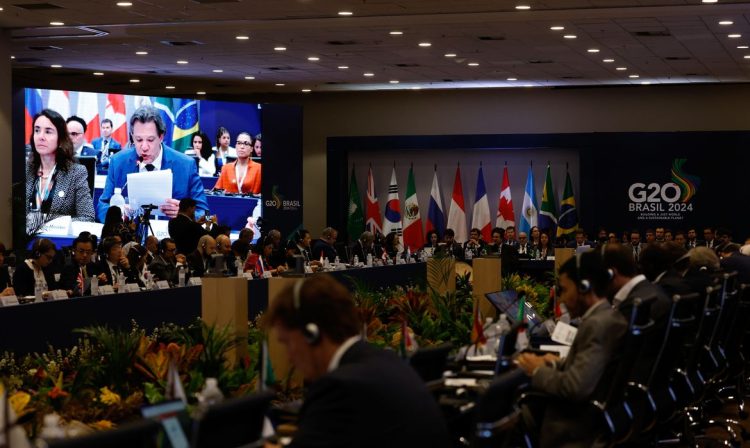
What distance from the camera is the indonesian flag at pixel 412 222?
72.0 ft

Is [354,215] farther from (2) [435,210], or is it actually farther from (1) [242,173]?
(1) [242,173]

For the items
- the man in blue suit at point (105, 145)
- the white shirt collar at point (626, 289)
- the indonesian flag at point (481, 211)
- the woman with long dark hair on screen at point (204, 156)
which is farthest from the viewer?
the indonesian flag at point (481, 211)

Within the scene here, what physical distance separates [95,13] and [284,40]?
2768mm

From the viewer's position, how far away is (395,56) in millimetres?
16422

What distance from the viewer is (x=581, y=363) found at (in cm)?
416

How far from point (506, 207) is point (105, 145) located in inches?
322

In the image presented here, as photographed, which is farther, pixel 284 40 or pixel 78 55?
pixel 78 55

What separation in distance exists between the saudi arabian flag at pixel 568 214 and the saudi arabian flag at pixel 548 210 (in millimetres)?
168

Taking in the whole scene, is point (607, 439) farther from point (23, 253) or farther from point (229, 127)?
point (229, 127)

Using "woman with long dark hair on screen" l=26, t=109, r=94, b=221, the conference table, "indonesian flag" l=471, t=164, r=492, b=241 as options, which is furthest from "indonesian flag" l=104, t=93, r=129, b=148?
the conference table

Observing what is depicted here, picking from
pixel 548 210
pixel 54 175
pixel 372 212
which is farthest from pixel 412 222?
pixel 54 175

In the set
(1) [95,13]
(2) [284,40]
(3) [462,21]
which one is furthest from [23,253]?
(3) [462,21]

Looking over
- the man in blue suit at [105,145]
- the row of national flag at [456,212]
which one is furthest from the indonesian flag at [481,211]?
the man in blue suit at [105,145]

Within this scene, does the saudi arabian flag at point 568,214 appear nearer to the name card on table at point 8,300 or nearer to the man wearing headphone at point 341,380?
the name card on table at point 8,300
